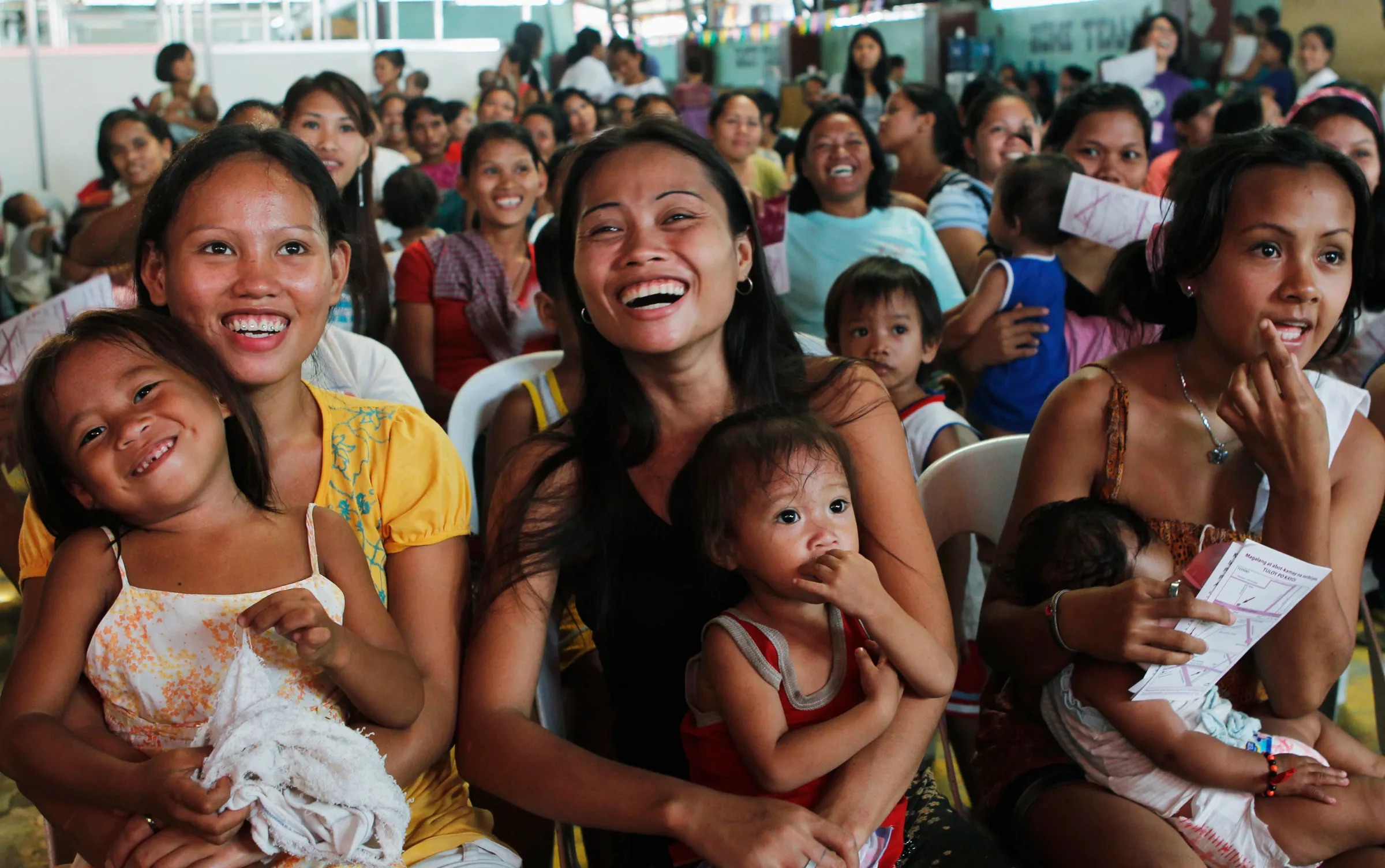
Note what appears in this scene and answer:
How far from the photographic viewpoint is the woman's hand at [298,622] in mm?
1207

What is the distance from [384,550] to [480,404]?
1051 mm

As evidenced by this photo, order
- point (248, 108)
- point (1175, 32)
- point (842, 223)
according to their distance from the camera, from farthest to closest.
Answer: point (1175, 32) < point (842, 223) < point (248, 108)

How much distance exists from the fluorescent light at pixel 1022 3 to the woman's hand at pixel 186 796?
1042 cm

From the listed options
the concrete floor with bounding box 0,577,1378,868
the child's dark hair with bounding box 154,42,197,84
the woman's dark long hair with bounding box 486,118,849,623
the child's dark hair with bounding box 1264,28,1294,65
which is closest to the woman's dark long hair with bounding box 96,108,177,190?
the concrete floor with bounding box 0,577,1378,868

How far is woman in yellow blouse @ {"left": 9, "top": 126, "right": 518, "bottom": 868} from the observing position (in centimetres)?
153

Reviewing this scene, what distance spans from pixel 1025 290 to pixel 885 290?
23.4 inches

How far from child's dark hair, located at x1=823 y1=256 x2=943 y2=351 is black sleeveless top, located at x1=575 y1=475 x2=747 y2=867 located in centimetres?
137

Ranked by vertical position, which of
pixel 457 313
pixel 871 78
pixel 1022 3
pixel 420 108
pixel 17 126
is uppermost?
pixel 1022 3

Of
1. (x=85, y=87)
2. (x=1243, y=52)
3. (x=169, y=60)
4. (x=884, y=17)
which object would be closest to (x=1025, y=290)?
(x=1243, y=52)

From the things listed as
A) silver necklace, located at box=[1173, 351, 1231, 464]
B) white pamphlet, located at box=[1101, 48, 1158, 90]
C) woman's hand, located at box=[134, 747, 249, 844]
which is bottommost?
woman's hand, located at box=[134, 747, 249, 844]

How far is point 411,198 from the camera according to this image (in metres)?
4.59

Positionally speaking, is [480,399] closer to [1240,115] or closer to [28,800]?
[28,800]

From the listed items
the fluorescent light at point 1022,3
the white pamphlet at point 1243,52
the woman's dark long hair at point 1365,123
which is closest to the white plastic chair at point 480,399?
the woman's dark long hair at point 1365,123

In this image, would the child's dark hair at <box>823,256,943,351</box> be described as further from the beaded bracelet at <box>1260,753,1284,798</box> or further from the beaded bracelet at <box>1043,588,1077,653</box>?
the beaded bracelet at <box>1260,753,1284,798</box>
